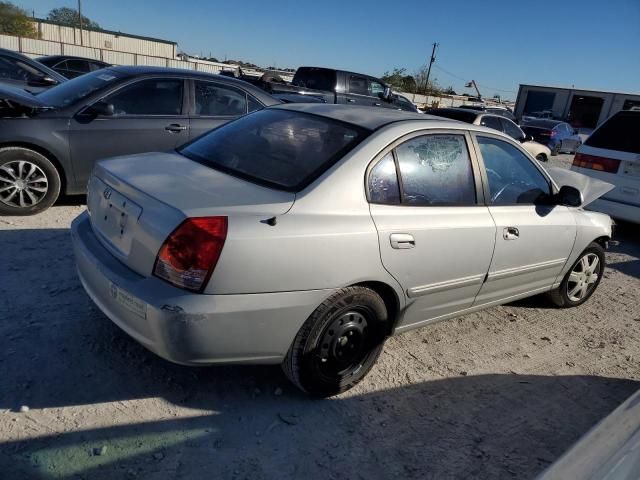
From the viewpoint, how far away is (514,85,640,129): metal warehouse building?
38781mm

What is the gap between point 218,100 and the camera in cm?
609

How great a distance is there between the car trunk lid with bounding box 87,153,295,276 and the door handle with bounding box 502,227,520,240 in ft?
5.40

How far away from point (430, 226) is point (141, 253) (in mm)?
1616

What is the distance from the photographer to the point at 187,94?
5848 millimetres

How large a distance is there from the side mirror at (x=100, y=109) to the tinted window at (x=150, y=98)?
175 mm

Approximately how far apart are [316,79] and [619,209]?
8559 millimetres

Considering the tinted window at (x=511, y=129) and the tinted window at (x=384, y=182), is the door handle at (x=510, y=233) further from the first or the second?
the tinted window at (x=511, y=129)

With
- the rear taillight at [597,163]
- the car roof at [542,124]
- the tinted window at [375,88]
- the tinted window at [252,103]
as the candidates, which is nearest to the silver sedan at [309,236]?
the tinted window at [252,103]

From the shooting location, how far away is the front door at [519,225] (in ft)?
11.6

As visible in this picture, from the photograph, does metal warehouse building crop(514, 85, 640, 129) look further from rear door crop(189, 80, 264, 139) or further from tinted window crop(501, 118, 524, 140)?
rear door crop(189, 80, 264, 139)

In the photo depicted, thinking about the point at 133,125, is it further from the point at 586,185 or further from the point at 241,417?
the point at 586,185

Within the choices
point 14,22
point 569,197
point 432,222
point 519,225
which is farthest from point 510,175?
point 14,22

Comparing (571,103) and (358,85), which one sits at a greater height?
(571,103)

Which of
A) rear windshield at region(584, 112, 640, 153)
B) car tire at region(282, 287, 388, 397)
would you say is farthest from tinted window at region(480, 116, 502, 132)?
car tire at region(282, 287, 388, 397)
